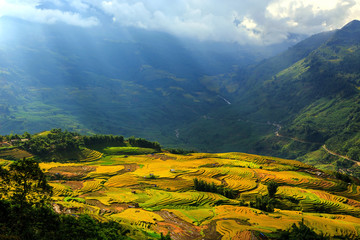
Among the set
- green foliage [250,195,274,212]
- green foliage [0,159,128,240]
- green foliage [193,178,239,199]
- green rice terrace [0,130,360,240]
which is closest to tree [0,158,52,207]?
green foliage [0,159,128,240]

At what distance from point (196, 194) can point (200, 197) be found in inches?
88.8

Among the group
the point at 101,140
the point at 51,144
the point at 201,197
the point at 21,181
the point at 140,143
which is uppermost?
the point at 21,181

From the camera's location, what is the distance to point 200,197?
2667 inches

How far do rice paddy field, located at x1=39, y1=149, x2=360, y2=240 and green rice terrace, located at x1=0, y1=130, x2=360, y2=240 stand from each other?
0.21m

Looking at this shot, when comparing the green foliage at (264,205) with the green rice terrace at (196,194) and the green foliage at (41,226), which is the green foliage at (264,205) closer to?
the green rice terrace at (196,194)

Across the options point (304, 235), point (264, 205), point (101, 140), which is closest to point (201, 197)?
point (264, 205)

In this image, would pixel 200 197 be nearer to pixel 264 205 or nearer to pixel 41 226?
pixel 264 205

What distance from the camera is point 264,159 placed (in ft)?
407

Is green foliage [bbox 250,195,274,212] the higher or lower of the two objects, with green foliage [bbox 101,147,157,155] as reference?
lower

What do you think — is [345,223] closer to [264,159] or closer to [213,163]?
[213,163]

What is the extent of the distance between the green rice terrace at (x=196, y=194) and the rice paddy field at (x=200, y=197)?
0.69ft

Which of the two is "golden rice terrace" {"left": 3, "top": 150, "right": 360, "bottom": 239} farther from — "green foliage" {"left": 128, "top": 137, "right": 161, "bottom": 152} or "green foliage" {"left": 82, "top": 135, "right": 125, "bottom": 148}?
"green foliage" {"left": 128, "top": 137, "right": 161, "bottom": 152}

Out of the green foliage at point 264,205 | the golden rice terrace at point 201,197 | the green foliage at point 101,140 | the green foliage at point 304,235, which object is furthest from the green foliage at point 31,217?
the green foliage at point 101,140

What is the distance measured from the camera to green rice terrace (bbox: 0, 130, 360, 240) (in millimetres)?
49372
